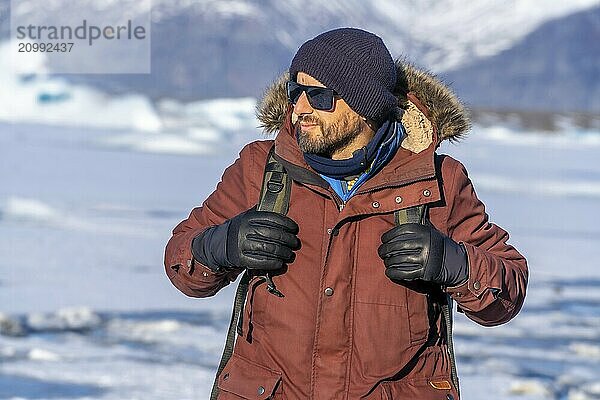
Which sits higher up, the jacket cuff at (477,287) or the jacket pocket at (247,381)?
the jacket cuff at (477,287)

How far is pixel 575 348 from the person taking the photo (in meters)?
5.90

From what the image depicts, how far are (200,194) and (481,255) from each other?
793 cm

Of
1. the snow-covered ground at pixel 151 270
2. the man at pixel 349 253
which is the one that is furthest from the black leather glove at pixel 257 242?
the snow-covered ground at pixel 151 270

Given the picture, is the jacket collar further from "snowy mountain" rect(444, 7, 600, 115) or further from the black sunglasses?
"snowy mountain" rect(444, 7, 600, 115)

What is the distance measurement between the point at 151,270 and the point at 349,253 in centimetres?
529

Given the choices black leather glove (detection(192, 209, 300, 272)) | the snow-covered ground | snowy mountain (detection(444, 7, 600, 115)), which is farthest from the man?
snowy mountain (detection(444, 7, 600, 115))

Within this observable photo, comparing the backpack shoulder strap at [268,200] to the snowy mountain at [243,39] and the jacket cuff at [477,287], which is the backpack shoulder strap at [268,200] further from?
the snowy mountain at [243,39]

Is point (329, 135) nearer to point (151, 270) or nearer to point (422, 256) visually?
point (422, 256)

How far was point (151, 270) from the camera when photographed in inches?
287

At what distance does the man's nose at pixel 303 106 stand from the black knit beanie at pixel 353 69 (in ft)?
0.16

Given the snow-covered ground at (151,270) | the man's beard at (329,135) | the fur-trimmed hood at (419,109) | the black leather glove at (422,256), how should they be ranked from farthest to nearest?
the snow-covered ground at (151,270)
the fur-trimmed hood at (419,109)
the man's beard at (329,135)
the black leather glove at (422,256)

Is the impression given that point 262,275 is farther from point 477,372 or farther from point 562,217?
point 562,217

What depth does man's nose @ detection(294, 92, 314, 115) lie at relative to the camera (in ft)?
7.10

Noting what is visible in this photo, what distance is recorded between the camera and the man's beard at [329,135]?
6.98ft
